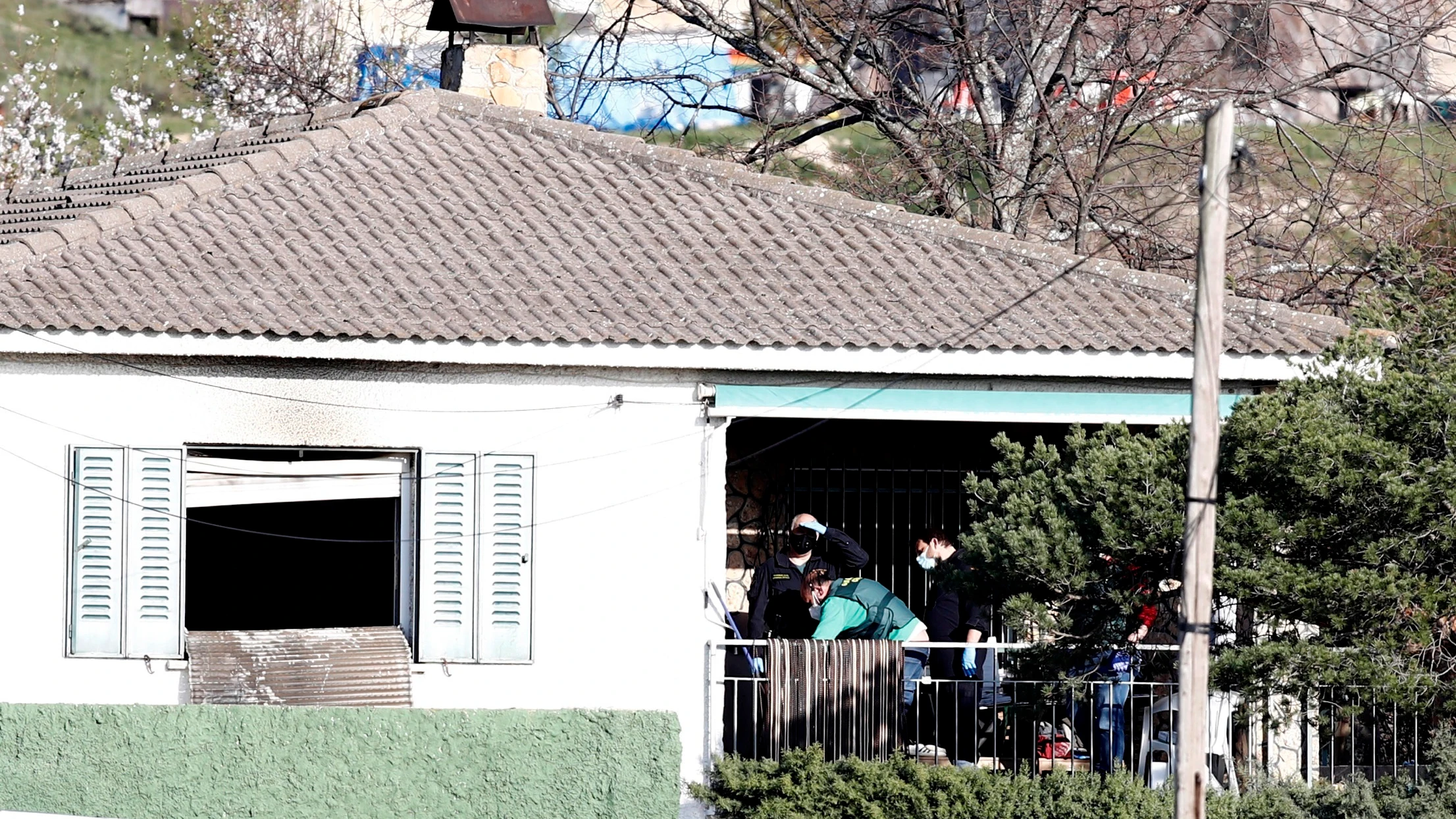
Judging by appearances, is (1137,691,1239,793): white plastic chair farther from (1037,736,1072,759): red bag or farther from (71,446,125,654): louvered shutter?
(71,446,125,654): louvered shutter

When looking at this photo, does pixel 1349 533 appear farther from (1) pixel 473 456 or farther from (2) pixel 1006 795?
(1) pixel 473 456

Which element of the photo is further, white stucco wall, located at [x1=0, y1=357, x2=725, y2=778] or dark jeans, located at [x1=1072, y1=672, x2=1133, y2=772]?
white stucco wall, located at [x1=0, y1=357, x2=725, y2=778]

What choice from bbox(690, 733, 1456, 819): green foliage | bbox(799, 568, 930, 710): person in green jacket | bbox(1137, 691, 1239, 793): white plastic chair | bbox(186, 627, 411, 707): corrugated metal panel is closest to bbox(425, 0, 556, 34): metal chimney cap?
bbox(186, 627, 411, 707): corrugated metal panel

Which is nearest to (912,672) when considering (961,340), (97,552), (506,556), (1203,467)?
(961,340)

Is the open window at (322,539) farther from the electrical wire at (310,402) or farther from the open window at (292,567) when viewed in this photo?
the open window at (292,567)

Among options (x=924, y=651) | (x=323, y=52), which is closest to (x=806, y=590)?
(x=924, y=651)

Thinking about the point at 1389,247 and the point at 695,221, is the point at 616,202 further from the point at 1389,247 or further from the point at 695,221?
the point at 1389,247

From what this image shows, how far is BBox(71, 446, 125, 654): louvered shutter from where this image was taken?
1101 centimetres

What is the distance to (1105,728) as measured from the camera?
1049 cm

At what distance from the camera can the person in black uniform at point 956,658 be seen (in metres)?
10.8

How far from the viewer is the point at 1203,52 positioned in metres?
19.5

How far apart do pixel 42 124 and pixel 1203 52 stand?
53.5ft

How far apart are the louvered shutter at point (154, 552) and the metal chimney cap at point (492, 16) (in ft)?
17.4

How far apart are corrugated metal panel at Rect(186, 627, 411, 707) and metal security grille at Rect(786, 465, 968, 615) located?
3580 mm
